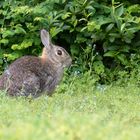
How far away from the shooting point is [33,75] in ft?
27.8

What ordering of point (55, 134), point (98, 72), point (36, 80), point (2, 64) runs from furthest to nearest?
point (2, 64) → point (98, 72) → point (36, 80) → point (55, 134)

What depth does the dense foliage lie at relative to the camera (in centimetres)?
1030

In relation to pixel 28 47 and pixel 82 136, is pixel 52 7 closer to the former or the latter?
pixel 28 47

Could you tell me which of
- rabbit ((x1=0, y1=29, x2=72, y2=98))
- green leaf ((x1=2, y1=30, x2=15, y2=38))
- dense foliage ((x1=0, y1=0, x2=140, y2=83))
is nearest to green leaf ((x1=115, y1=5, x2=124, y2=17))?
dense foliage ((x1=0, y1=0, x2=140, y2=83))

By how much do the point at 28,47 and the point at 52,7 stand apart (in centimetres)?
82

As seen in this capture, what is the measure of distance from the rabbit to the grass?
1.03 ft

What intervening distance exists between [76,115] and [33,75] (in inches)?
135

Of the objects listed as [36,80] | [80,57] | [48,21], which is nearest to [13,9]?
[48,21]

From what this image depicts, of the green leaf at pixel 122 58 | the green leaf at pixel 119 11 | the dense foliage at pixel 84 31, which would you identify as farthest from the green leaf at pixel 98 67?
the green leaf at pixel 119 11

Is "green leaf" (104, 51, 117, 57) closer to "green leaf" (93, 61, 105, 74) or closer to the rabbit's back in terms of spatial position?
"green leaf" (93, 61, 105, 74)

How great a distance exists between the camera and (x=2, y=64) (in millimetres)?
11000

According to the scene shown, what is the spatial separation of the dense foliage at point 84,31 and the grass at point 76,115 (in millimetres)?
797

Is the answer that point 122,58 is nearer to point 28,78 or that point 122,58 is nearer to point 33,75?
point 33,75

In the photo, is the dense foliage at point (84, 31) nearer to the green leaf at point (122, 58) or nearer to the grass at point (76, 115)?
the green leaf at point (122, 58)
